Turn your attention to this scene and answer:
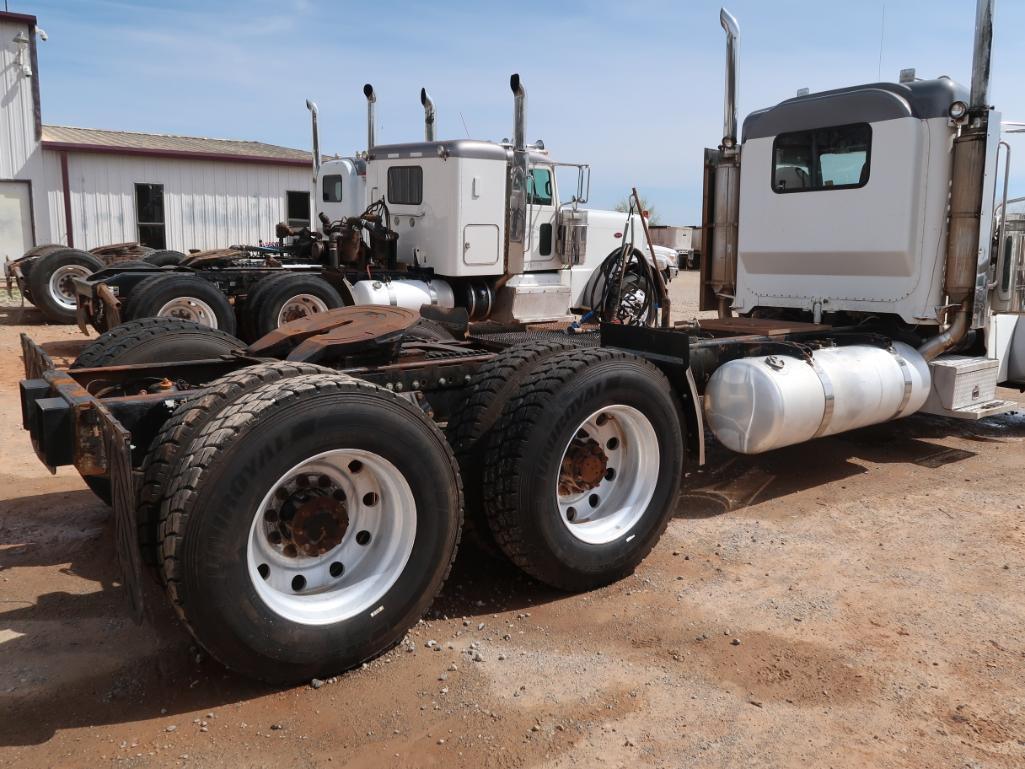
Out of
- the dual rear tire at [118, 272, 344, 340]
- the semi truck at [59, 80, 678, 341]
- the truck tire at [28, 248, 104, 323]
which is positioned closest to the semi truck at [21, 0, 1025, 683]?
the semi truck at [59, 80, 678, 341]

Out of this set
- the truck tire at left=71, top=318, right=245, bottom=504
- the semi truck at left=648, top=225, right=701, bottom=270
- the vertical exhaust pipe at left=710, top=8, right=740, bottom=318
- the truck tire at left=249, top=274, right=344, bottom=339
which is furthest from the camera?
the semi truck at left=648, top=225, right=701, bottom=270

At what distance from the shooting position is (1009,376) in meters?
7.29

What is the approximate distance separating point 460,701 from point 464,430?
1.29m

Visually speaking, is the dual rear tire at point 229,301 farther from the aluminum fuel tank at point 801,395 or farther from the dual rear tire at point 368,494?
the dual rear tire at point 368,494

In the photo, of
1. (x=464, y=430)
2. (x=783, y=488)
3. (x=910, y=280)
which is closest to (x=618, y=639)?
(x=464, y=430)

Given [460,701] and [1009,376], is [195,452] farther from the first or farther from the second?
[1009,376]

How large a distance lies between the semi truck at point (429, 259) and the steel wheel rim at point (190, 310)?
1cm

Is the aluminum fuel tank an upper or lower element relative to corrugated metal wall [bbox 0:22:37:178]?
lower

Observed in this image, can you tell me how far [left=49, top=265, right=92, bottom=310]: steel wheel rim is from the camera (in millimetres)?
13344

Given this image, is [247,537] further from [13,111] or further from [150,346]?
[13,111]

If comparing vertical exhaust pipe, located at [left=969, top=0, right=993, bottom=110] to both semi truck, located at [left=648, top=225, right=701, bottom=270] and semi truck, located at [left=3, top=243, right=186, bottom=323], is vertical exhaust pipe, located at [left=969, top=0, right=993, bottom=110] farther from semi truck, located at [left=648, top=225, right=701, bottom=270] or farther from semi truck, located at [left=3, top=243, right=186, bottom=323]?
semi truck, located at [left=648, top=225, right=701, bottom=270]

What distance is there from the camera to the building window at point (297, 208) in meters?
23.0

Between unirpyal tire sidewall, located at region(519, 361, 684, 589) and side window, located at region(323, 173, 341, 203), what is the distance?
11.6 m

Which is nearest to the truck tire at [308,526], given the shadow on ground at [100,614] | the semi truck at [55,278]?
the shadow on ground at [100,614]
